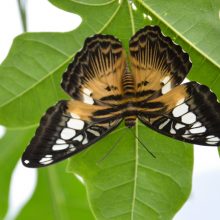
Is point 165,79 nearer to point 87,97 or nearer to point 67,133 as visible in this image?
point 87,97

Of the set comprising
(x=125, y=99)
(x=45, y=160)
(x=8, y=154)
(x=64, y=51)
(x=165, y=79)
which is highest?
(x=64, y=51)

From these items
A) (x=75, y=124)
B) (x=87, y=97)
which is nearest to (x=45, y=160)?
(x=75, y=124)

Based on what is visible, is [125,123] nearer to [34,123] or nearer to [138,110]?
[138,110]

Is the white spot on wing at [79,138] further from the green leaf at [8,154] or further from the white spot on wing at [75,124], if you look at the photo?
the green leaf at [8,154]

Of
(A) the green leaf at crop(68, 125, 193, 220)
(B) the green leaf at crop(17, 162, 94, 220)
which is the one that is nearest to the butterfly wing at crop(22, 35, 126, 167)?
(A) the green leaf at crop(68, 125, 193, 220)

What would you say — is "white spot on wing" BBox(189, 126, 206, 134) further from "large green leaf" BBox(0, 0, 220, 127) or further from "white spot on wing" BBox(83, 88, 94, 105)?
"white spot on wing" BBox(83, 88, 94, 105)

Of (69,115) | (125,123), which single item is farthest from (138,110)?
(69,115)
